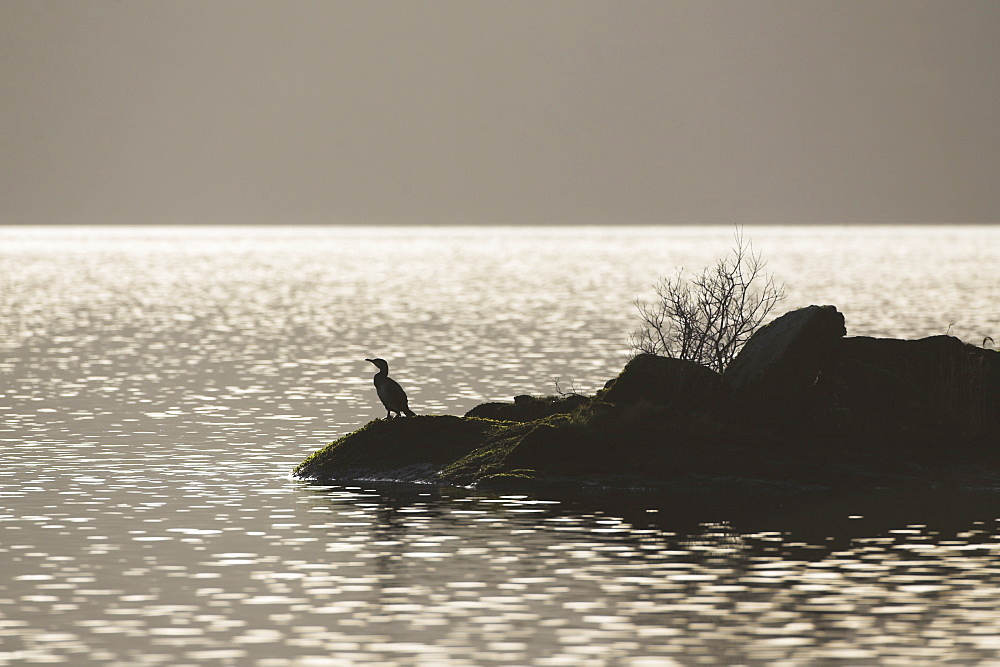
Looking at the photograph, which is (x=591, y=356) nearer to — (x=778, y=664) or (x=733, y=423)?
(x=733, y=423)

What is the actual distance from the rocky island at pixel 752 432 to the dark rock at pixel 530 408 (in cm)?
157

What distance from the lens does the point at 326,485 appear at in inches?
1253

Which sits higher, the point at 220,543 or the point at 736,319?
the point at 736,319

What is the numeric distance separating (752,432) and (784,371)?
3.94 ft

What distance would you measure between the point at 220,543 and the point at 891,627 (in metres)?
9.81

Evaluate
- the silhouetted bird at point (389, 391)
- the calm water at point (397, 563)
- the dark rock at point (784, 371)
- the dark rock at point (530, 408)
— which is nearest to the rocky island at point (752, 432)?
the dark rock at point (784, 371)

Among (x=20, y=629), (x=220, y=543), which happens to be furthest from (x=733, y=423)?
(x=20, y=629)

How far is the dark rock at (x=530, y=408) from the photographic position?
35250mm

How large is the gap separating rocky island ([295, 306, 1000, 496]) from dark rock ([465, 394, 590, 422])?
157 centimetres

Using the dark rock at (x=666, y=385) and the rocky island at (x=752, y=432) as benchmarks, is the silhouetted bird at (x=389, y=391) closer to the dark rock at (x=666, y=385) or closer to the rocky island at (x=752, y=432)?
the rocky island at (x=752, y=432)

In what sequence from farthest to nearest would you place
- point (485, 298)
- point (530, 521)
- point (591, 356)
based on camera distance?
point (485, 298)
point (591, 356)
point (530, 521)

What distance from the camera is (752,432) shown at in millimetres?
32125

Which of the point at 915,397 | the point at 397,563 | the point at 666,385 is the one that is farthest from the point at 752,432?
the point at 397,563

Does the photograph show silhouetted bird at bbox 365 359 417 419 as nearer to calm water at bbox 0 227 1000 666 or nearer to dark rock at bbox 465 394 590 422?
dark rock at bbox 465 394 590 422
